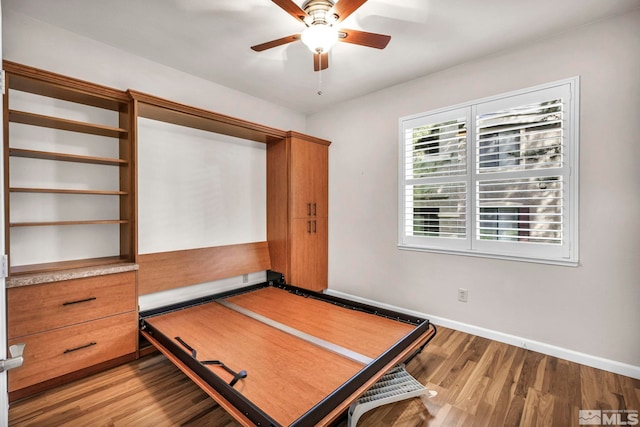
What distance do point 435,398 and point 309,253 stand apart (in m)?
2.16

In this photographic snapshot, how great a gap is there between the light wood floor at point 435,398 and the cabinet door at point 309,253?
65.5 inches

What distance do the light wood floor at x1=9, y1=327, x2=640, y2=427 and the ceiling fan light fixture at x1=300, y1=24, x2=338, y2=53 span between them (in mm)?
2359

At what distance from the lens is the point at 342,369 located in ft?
5.98

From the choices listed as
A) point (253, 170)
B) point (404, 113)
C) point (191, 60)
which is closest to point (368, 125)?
point (404, 113)

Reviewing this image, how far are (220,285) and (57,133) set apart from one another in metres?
2.03

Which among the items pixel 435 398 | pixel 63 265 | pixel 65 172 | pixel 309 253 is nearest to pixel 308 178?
pixel 309 253

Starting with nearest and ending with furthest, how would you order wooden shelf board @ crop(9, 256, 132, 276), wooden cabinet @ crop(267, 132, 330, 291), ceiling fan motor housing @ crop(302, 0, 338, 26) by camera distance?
ceiling fan motor housing @ crop(302, 0, 338, 26) → wooden shelf board @ crop(9, 256, 132, 276) → wooden cabinet @ crop(267, 132, 330, 291)

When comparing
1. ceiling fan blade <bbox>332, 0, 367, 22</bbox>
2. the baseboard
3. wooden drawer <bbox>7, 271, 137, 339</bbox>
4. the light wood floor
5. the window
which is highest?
ceiling fan blade <bbox>332, 0, 367, 22</bbox>

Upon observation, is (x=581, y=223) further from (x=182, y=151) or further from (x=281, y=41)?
(x=182, y=151)

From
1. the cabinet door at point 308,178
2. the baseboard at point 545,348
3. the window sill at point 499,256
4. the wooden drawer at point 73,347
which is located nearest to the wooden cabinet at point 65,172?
the wooden drawer at point 73,347

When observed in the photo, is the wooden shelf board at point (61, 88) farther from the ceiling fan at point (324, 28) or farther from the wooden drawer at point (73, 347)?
the wooden drawer at point (73, 347)

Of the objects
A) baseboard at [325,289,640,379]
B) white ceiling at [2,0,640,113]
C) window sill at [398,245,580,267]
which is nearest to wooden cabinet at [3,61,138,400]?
white ceiling at [2,0,640,113]

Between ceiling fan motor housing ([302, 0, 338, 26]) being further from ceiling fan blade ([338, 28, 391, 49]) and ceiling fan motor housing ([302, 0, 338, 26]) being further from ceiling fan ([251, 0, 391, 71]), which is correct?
ceiling fan blade ([338, 28, 391, 49])

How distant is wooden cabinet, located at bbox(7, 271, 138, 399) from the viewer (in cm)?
191
